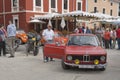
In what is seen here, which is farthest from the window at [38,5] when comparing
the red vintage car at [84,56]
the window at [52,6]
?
the red vintage car at [84,56]

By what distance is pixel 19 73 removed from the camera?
450 inches

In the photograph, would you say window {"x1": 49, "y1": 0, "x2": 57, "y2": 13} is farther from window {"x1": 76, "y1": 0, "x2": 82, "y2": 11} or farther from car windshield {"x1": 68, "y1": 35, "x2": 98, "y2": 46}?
car windshield {"x1": 68, "y1": 35, "x2": 98, "y2": 46}

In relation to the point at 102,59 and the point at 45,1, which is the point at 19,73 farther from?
the point at 45,1

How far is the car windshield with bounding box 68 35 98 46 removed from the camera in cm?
1274

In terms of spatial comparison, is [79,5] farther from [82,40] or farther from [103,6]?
[82,40]

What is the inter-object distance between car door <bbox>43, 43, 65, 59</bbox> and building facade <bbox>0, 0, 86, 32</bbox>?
A: 26.8m

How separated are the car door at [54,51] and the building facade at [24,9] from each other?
26.8 m

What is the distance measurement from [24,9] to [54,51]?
2760cm

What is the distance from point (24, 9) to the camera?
40.5 m

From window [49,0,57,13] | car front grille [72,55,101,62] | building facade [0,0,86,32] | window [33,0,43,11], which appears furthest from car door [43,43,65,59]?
window [49,0,57,13]

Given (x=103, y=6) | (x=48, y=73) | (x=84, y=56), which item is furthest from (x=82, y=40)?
(x=103, y=6)

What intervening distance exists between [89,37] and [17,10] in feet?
97.9

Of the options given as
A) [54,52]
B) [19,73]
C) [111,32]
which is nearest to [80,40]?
[54,52]

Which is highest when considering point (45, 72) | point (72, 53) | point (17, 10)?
point (17, 10)
